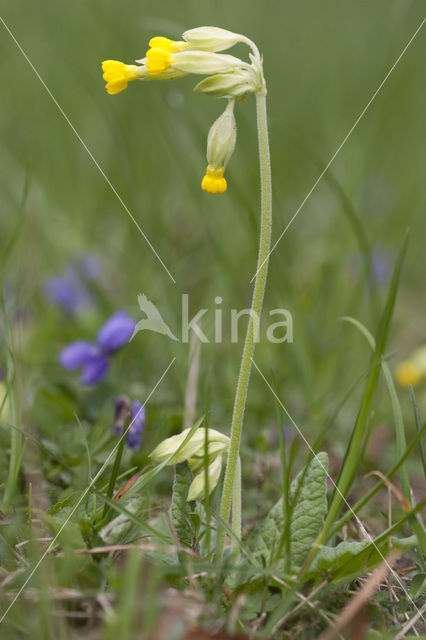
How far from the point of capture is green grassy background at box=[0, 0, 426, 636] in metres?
2.28

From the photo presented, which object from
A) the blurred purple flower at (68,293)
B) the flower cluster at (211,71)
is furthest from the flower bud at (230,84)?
the blurred purple flower at (68,293)

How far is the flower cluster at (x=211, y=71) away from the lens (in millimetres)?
1294

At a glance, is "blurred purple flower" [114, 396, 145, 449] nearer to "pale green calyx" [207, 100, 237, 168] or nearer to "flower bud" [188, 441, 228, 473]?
"flower bud" [188, 441, 228, 473]

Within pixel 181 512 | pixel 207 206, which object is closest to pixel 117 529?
pixel 181 512

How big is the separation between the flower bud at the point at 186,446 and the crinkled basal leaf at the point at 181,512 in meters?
0.05

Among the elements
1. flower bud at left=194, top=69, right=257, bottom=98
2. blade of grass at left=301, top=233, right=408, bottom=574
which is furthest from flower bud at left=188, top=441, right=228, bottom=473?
flower bud at left=194, top=69, right=257, bottom=98

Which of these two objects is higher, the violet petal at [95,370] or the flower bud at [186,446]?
the flower bud at [186,446]

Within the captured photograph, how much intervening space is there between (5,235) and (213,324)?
1.17m

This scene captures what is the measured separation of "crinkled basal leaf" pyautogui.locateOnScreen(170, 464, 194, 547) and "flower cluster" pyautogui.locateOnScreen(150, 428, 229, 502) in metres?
0.02

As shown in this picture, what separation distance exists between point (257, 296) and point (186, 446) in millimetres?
359

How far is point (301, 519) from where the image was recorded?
1.40 meters

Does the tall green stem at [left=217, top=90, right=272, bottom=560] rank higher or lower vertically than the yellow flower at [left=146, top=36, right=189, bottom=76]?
lower

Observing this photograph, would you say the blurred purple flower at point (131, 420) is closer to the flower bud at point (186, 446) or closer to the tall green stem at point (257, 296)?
the flower bud at point (186, 446)

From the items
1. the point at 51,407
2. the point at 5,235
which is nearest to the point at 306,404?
the point at 51,407
